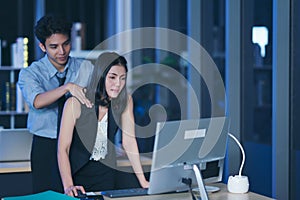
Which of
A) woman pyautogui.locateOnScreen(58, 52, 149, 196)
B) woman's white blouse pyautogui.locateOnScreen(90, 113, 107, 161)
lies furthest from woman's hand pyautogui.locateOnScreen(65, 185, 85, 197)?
woman's white blouse pyautogui.locateOnScreen(90, 113, 107, 161)

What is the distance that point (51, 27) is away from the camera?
11.3 ft

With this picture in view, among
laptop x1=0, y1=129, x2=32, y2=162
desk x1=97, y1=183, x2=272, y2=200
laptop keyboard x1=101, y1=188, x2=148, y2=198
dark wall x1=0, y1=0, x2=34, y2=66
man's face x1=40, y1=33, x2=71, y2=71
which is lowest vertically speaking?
desk x1=97, y1=183, x2=272, y2=200

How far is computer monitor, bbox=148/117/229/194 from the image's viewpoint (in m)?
2.58

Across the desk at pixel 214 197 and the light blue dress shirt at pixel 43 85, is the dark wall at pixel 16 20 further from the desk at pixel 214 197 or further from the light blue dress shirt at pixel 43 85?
the desk at pixel 214 197

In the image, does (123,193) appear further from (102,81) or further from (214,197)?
(102,81)

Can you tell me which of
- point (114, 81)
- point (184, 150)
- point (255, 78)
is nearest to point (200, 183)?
point (184, 150)

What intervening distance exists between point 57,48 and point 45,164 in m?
0.67

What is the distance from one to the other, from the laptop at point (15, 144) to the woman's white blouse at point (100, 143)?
2.56 feet

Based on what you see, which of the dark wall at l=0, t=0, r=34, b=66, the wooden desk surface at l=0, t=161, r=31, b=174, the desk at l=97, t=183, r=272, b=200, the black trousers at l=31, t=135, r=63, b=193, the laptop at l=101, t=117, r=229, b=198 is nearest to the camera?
the laptop at l=101, t=117, r=229, b=198

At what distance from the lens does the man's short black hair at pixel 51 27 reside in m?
3.45

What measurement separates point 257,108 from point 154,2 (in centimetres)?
227

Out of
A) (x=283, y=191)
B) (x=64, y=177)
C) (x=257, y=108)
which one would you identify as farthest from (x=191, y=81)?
(x=64, y=177)

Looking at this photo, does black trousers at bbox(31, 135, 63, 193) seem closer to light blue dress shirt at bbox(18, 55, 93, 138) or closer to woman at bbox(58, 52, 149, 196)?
light blue dress shirt at bbox(18, 55, 93, 138)

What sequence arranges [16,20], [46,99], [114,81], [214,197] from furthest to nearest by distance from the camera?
[16,20]
[46,99]
[114,81]
[214,197]
